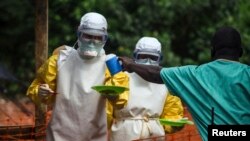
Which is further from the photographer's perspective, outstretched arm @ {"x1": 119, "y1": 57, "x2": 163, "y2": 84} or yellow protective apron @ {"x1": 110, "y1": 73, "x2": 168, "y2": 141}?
yellow protective apron @ {"x1": 110, "y1": 73, "x2": 168, "y2": 141}

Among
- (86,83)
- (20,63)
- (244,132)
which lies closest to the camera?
(244,132)

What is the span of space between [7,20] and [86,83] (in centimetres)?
955

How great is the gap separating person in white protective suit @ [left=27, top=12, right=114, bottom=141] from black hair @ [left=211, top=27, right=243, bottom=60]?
1.37m

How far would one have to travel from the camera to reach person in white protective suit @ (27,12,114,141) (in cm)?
789

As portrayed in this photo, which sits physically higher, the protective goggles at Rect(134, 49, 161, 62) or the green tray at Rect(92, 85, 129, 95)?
the protective goggles at Rect(134, 49, 161, 62)

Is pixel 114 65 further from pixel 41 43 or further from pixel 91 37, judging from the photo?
pixel 41 43

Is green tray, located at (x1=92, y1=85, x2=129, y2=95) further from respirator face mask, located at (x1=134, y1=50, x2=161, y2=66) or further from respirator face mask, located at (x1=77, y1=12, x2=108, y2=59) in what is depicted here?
respirator face mask, located at (x1=134, y1=50, x2=161, y2=66)

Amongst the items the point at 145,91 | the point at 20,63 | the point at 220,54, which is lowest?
the point at 20,63

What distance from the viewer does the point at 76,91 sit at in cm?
791

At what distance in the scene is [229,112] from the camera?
21.6 feet

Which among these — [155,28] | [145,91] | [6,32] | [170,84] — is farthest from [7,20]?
[170,84]

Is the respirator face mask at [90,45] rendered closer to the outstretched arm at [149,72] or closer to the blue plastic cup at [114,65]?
the blue plastic cup at [114,65]

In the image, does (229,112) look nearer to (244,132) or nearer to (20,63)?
(244,132)

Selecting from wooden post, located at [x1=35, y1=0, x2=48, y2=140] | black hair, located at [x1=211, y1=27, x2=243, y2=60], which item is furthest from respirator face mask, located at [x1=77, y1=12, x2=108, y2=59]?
black hair, located at [x1=211, y1=27, x2=243, y2=60]
